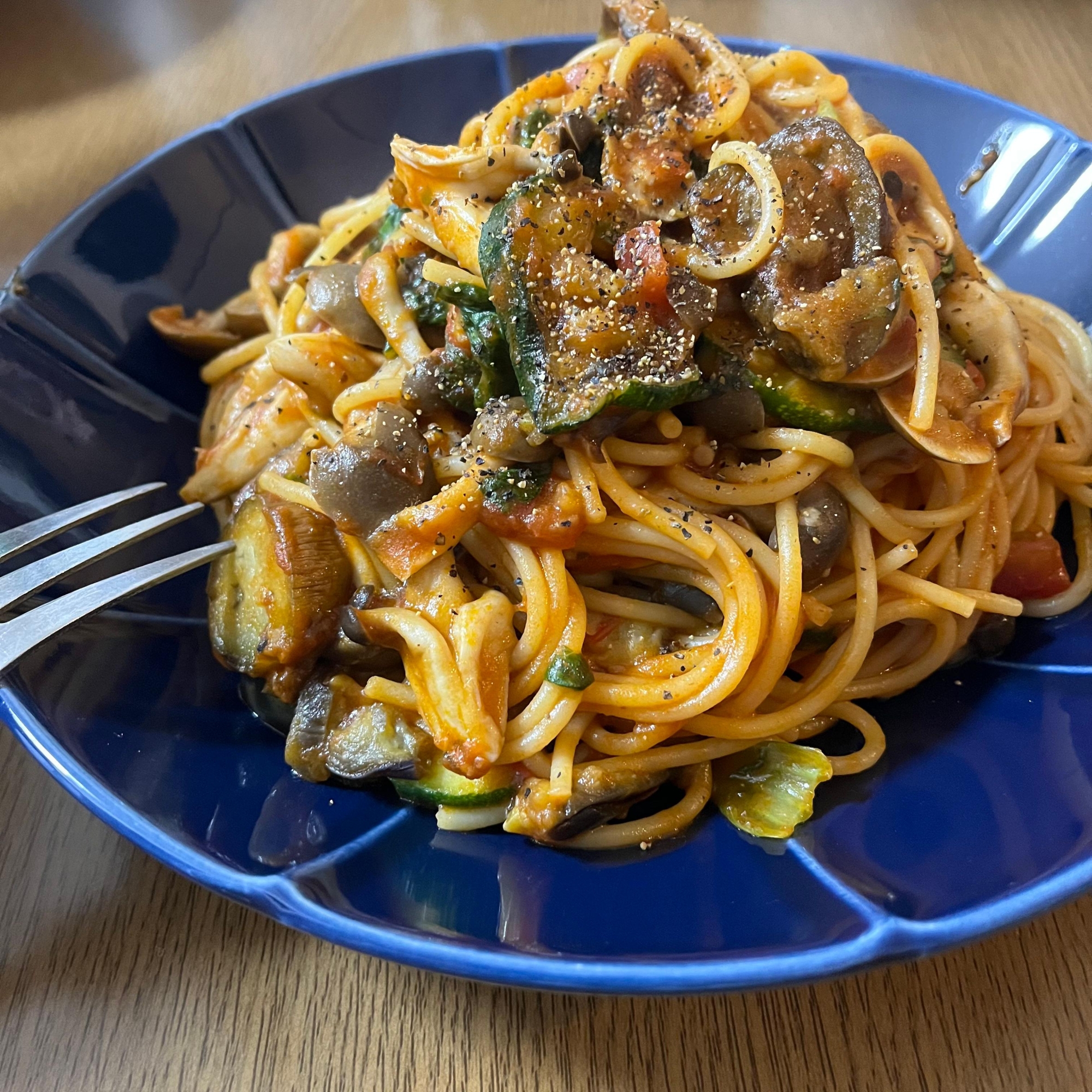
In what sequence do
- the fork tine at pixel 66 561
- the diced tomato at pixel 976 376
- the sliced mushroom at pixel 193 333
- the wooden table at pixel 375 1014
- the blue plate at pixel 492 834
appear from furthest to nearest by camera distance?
the sliced mushroom at pixel 193 333 → the diced tomato at pixel 976 376 → the fork tine at pixel 66 561 → the wooden table at pixel 375 1014 → the blue plate at pixel 492 834

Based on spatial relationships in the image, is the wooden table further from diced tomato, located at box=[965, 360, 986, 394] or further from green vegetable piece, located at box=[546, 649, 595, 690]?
diced tomato, located at box=[965, 360, 986, 394]

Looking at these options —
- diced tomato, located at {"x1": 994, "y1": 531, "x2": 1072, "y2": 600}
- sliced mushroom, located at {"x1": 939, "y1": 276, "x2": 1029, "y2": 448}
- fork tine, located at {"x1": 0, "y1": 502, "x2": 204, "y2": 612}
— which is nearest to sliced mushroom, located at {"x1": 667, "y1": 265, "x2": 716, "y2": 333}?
sliced mushroom, located at {"x1": 939, "y1": 276, "x2": 1029, "y2": 448}

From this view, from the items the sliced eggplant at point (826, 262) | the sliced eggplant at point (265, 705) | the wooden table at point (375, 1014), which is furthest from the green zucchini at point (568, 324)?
the wooden table at point (375, 1014)

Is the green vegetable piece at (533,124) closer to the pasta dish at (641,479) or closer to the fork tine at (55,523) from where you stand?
the pasta dish at (641,479)

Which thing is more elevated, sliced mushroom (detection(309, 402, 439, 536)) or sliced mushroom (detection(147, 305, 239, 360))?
sliced mushroom (detection(147, 305, 239, 360))

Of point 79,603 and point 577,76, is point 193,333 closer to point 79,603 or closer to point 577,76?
point 79,603

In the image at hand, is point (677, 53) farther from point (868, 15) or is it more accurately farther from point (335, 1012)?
point (868, 15)
